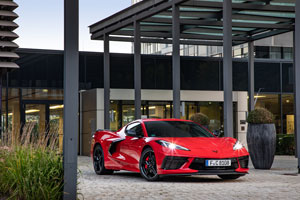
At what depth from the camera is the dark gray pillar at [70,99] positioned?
783 centimetres

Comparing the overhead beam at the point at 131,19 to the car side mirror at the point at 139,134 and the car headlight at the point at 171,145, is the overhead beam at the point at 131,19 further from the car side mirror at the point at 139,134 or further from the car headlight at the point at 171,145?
the car headlight at the point at 171,145

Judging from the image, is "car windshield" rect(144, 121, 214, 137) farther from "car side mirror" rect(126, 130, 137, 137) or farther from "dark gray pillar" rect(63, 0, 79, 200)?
"dark gray pillar" rect(63, 0, 79, 200)

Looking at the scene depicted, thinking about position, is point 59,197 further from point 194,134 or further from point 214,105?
point 214,105

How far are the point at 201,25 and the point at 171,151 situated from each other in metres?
11.2

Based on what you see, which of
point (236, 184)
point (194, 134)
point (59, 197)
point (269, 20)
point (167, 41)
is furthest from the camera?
point (167, 41)

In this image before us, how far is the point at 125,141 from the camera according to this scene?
1359cm

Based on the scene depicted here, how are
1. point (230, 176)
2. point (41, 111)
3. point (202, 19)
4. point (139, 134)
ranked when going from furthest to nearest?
point (41, 111) < point (202, 19) < point (139, 134) < point (230, 176)

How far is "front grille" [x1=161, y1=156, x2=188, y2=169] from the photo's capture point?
38.8ft

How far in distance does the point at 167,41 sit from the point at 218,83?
4311 millimetres

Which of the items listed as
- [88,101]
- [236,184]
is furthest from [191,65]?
[236,184]

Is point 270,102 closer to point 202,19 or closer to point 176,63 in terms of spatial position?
point 202,19

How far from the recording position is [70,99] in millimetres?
7941

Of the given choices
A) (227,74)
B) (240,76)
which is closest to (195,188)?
(227,74)

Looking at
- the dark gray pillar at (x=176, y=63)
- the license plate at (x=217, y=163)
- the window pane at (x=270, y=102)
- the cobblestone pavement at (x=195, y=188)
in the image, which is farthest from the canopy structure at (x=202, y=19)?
the cobblestone pavement at (x=195, y=188)
